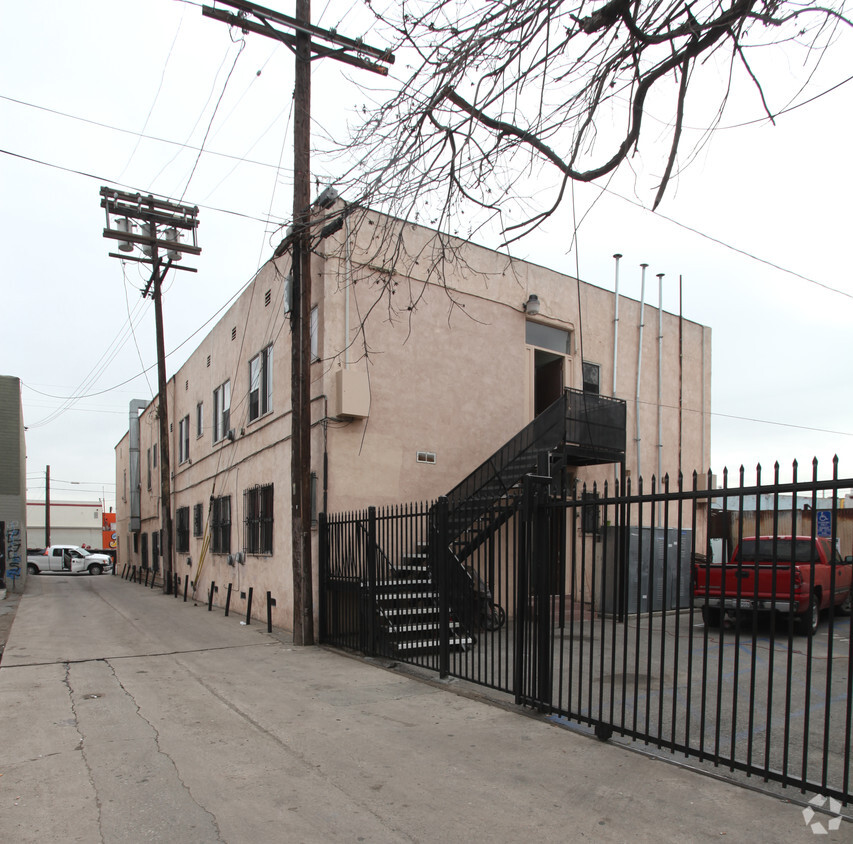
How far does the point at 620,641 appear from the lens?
10.8m

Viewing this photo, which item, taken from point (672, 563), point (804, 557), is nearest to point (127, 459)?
point (672, 563)

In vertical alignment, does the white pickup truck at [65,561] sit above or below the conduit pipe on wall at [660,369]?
below

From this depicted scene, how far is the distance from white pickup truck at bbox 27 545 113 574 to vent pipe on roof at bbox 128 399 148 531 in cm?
878

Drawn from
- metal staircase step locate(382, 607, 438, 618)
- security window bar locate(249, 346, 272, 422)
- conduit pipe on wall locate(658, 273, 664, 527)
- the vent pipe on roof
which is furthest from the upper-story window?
the vent pipe on roof

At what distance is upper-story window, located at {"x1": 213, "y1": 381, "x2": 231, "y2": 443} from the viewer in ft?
58.6

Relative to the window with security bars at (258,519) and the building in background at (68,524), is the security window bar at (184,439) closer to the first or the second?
the window with security bars at (258,519)

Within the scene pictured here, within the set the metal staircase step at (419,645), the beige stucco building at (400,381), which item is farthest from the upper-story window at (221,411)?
the metal staircase step at (419,645)

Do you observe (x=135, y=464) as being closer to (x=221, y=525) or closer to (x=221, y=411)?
(x=221, y=411)

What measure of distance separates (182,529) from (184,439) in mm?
3094

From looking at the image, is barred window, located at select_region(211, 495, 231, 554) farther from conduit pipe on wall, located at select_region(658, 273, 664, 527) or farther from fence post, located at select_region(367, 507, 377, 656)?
conduit pipe on wall, located at select_region(658, 273, 664, 527)

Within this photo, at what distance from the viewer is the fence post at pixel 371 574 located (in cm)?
920

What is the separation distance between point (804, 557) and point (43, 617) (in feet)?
50.4

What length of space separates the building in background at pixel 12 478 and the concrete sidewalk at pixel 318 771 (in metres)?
16.6

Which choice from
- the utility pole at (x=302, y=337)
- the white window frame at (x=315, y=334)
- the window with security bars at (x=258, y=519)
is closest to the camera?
the utility pole at (x=302, y=337)
